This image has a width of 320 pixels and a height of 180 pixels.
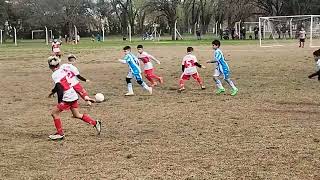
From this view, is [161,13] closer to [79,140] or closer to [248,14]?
[248,14]

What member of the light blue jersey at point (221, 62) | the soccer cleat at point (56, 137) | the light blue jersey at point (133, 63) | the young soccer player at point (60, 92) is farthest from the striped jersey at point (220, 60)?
the soccer cleat at point (56, 137)

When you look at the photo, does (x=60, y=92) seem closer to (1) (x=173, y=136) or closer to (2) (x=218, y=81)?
(1) (x=173, y=136)

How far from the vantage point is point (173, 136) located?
930 centimetres

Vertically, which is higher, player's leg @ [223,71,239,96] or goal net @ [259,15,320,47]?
goal net @ [259,15,320,47]

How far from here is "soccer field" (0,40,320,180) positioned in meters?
7.11

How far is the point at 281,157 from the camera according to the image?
7.59m

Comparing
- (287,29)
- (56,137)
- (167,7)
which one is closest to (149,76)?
(56,137)

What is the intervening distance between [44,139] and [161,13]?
76943 mm

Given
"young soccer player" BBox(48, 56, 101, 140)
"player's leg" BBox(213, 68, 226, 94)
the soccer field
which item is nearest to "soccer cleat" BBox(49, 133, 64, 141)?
"young soccer player" BBox(48, 56, 101, 140)

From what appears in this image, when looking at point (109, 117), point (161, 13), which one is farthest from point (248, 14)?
point (109, 117)

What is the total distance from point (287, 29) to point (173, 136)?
40872mm

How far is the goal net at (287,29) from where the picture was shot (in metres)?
44.1

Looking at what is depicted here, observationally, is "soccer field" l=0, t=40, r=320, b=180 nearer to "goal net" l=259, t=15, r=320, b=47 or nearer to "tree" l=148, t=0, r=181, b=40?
"goal net" l=259, t=15, r=320, b=47

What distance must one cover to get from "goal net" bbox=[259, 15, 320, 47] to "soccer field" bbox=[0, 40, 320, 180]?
1135 inches
